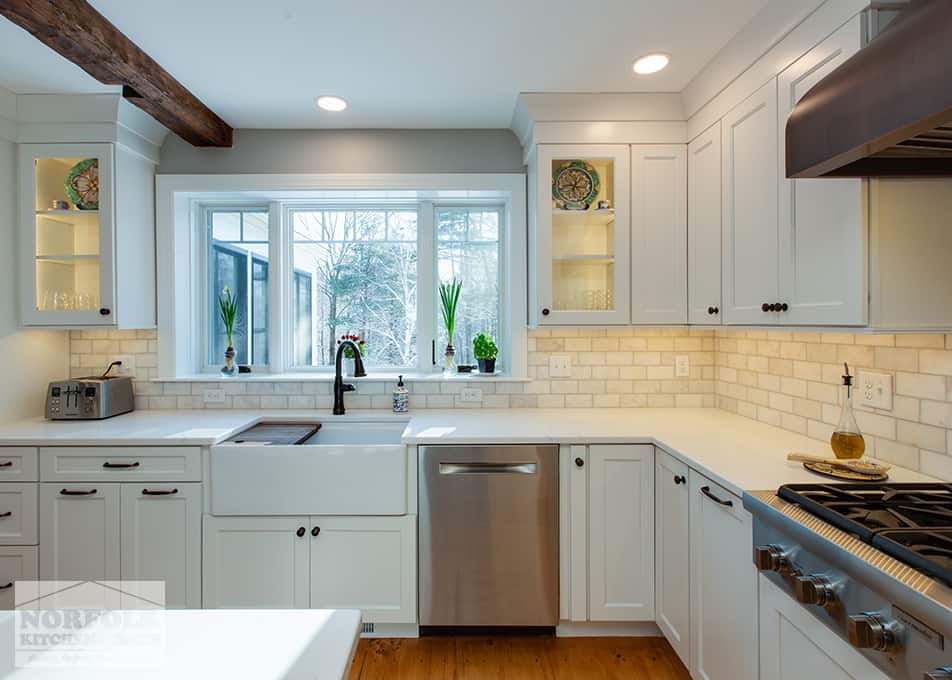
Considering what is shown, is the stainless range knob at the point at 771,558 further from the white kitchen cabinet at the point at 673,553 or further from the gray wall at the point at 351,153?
the gray wall at the point at 351,153

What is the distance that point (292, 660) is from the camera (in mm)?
756

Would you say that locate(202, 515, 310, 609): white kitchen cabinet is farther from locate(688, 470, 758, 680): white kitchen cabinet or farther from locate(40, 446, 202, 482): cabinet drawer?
locate(688, 470, 758, 680): white kitchen cabinet

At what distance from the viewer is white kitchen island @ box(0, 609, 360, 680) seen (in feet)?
2.36

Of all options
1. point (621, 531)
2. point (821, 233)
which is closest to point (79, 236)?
point (621, 531)

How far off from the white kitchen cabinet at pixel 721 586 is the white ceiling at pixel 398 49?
167cm

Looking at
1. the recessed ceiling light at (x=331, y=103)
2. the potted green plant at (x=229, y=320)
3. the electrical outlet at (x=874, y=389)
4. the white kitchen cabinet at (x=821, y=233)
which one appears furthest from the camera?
the potted green plant at (x=229, y=320)

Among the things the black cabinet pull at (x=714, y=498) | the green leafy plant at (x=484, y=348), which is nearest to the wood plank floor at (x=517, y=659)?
the black cabinet pull at (x=714, y=498)

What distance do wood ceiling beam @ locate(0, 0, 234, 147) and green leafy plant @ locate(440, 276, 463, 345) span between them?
4.81 feet

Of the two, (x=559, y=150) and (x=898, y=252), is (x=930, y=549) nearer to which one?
(x=898, y=252)

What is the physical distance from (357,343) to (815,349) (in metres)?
2.24

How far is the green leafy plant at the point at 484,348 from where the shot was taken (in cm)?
289

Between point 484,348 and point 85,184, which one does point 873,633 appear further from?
point 85,184

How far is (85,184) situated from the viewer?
2.55 m

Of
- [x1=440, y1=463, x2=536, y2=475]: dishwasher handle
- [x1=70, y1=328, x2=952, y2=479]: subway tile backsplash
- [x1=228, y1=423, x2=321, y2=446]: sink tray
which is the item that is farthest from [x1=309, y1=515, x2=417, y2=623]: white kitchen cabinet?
[x1=70, y1=328, x2=952, y2=479]: subway tile backsplash
